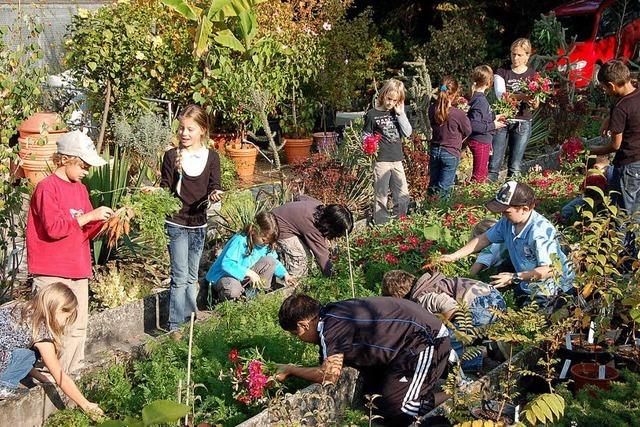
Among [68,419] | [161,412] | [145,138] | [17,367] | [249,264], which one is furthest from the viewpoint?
[145,138]

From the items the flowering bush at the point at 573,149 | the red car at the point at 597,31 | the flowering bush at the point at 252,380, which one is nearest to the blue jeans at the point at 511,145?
the flowering bush at the point at 573,149

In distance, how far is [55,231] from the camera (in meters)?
5.37

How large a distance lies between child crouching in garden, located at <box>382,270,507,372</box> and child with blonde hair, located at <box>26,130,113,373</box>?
2001 millimetres

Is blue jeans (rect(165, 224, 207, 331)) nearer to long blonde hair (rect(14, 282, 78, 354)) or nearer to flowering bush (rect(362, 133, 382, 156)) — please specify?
long blonde hair (rect(14, 282, 78, 354))

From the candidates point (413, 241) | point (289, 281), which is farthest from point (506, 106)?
point (289, 281)

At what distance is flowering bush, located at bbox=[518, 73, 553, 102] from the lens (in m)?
9.76

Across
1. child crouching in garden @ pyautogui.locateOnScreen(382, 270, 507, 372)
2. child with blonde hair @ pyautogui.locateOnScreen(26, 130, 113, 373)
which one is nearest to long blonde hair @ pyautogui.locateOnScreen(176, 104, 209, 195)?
child with blonde hair @ pyautogui.locateOnScreen(26, 130, 113, 373)

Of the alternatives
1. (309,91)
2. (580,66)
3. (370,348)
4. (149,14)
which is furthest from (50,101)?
(580,66)

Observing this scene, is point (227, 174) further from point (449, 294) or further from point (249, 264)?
point (449, 294)

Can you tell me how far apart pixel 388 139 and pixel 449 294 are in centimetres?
309

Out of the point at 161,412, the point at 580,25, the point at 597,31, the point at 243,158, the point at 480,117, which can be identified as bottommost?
the point at 161,412

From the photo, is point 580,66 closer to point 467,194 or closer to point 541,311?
point 467,194

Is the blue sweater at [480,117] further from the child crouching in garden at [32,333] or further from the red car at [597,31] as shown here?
the red car at [597,31]

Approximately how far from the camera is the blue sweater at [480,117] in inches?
363
